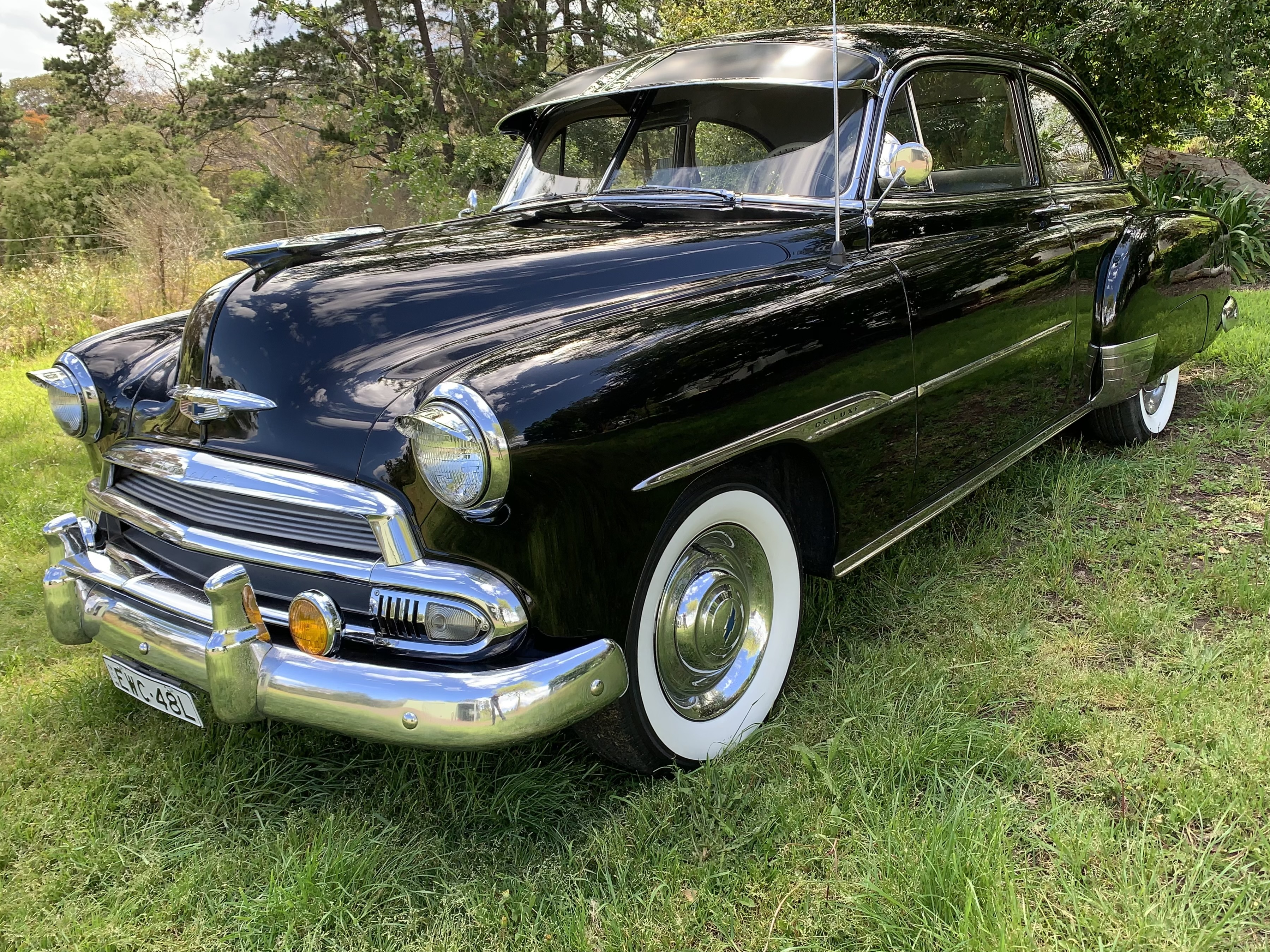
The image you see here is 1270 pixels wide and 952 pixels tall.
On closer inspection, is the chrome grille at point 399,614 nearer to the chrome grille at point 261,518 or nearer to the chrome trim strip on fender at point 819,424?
the chrome grille at point 261,518

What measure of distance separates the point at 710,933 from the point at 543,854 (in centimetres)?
41

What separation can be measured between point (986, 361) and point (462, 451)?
6.15 ft

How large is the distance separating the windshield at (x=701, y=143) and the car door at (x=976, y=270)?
0.65 feet

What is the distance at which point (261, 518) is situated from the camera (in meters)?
1.89

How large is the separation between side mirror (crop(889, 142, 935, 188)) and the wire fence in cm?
882

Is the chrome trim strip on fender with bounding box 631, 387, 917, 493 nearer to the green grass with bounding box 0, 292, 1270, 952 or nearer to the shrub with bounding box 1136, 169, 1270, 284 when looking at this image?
the green grass with bounding box 0, 292, 1270, 952

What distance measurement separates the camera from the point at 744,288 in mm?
2213

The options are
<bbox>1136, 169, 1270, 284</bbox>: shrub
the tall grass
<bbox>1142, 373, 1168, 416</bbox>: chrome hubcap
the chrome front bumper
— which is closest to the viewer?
the chrome front bumper

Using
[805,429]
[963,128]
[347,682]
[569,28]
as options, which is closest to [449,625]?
[347,682]

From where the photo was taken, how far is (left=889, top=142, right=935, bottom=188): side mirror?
2.51 metres

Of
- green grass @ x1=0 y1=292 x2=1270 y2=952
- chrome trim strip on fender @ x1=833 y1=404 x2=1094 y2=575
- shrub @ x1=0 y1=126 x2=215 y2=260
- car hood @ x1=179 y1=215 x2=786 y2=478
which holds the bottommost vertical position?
green grass @ x1=0 y1=292 x2=1270 y2=952

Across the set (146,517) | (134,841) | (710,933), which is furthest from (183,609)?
(710,933)

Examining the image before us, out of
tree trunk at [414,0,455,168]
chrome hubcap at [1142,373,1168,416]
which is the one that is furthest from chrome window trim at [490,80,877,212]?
tree trunk at [414,0,455,168]

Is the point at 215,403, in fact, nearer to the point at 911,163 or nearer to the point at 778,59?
the point at 911,163
